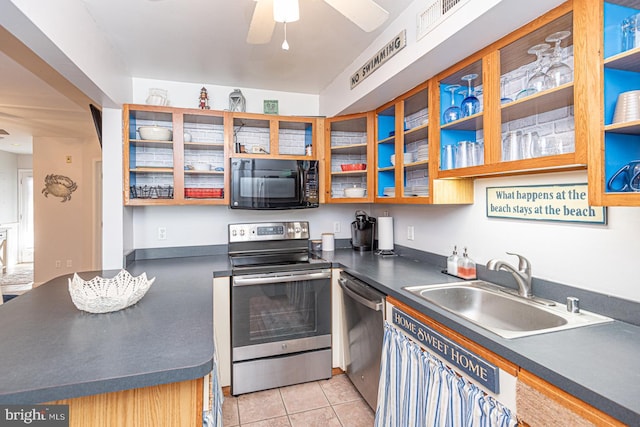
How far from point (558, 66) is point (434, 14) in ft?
1.98

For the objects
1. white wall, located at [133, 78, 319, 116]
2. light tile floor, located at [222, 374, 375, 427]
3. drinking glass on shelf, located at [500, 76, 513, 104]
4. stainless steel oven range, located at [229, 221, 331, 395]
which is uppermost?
white wall, located at [133, 78, 319, 116]

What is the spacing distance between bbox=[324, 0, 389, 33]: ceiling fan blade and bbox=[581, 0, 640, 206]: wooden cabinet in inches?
28.4

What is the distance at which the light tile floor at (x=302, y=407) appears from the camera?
2.05m

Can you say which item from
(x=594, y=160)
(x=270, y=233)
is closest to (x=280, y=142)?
(x=270, y=233)

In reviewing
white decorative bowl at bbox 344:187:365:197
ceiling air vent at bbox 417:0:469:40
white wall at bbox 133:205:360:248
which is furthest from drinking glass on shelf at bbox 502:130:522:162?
white wall at bbox 133:205:360:248

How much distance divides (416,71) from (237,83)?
5.40 feet

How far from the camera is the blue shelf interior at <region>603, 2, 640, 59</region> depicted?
3.60ft

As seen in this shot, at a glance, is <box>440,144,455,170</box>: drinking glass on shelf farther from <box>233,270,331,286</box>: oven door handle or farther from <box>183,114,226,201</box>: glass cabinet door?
<box>183,114,226,201</box>: glass cabinet door

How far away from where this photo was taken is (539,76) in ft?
4.57

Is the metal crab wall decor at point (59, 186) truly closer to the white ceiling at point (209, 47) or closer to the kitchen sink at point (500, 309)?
the white ceiling at point (209, 47)

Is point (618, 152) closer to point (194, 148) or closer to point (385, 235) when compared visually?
point (385, 235)

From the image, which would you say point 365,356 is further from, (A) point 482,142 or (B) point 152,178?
(B) point 152,178

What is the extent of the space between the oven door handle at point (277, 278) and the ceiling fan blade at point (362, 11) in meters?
1.63

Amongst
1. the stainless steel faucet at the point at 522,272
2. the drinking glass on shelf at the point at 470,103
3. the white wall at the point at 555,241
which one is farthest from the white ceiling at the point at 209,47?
the stainless steel faucet at the point at 522,272
